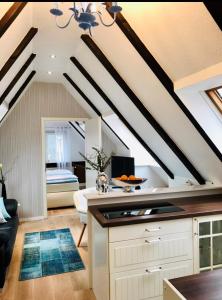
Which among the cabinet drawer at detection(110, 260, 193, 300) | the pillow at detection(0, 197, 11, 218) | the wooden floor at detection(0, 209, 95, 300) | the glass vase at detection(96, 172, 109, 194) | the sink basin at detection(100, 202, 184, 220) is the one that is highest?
the glass vase at detection(96, 172, 109, 194)

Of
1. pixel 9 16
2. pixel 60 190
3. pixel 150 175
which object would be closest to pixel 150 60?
pixel 9 16

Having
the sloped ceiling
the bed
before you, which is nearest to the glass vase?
the sloped ceiling

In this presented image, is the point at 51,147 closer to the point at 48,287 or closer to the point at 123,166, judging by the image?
the point at 123,166

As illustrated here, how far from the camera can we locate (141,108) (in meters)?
3.40

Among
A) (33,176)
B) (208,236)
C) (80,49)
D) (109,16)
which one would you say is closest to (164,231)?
(208,236)

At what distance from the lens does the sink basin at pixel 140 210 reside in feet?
7.61

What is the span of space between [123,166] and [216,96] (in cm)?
337

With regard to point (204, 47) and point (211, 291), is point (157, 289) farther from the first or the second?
point (204, 47)

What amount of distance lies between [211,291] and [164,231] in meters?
1.04

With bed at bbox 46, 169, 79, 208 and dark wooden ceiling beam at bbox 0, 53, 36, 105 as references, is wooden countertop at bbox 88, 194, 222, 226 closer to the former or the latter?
dark wooden ceiling beam at bbox 0, 53, 36, 105

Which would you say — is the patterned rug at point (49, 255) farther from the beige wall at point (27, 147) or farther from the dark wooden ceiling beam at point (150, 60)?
the dark wooden ceiling beam at point (150, 60)

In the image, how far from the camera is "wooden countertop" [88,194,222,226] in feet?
7.11

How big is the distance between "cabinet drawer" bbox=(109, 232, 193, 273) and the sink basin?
0.23 metres

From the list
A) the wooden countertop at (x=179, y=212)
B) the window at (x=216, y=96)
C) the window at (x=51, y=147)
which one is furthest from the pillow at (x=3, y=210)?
the window at (x=51, y=147)
